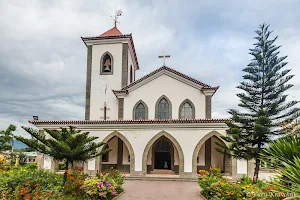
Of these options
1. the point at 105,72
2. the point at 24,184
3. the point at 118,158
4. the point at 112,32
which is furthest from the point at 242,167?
the point at 112,32

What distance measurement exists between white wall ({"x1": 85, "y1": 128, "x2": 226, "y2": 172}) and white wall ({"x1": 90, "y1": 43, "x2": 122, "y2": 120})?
4.00 meters

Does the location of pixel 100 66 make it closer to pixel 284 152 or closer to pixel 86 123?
pixel 86 123

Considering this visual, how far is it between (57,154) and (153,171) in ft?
29.6

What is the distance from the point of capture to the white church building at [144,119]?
16125 mm

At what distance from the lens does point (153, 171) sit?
722 inches

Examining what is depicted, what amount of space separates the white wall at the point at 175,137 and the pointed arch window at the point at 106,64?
22.2ft

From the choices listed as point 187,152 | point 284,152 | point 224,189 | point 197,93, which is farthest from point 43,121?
point 284,152

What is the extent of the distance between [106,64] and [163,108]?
685 cm

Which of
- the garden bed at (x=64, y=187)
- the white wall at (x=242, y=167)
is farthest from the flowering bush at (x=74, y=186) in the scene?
the white wall at (x=242, y=167)

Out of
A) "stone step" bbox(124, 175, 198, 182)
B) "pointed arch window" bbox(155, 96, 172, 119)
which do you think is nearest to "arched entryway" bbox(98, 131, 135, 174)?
"stone step" bbox(124, 175, 198, 182)

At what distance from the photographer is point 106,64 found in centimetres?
2180

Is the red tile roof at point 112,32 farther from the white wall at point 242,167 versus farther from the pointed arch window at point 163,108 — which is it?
the white wall at point 242,167

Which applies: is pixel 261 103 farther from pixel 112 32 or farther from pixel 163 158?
pixel 112 32

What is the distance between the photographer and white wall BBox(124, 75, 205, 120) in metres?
18.7
